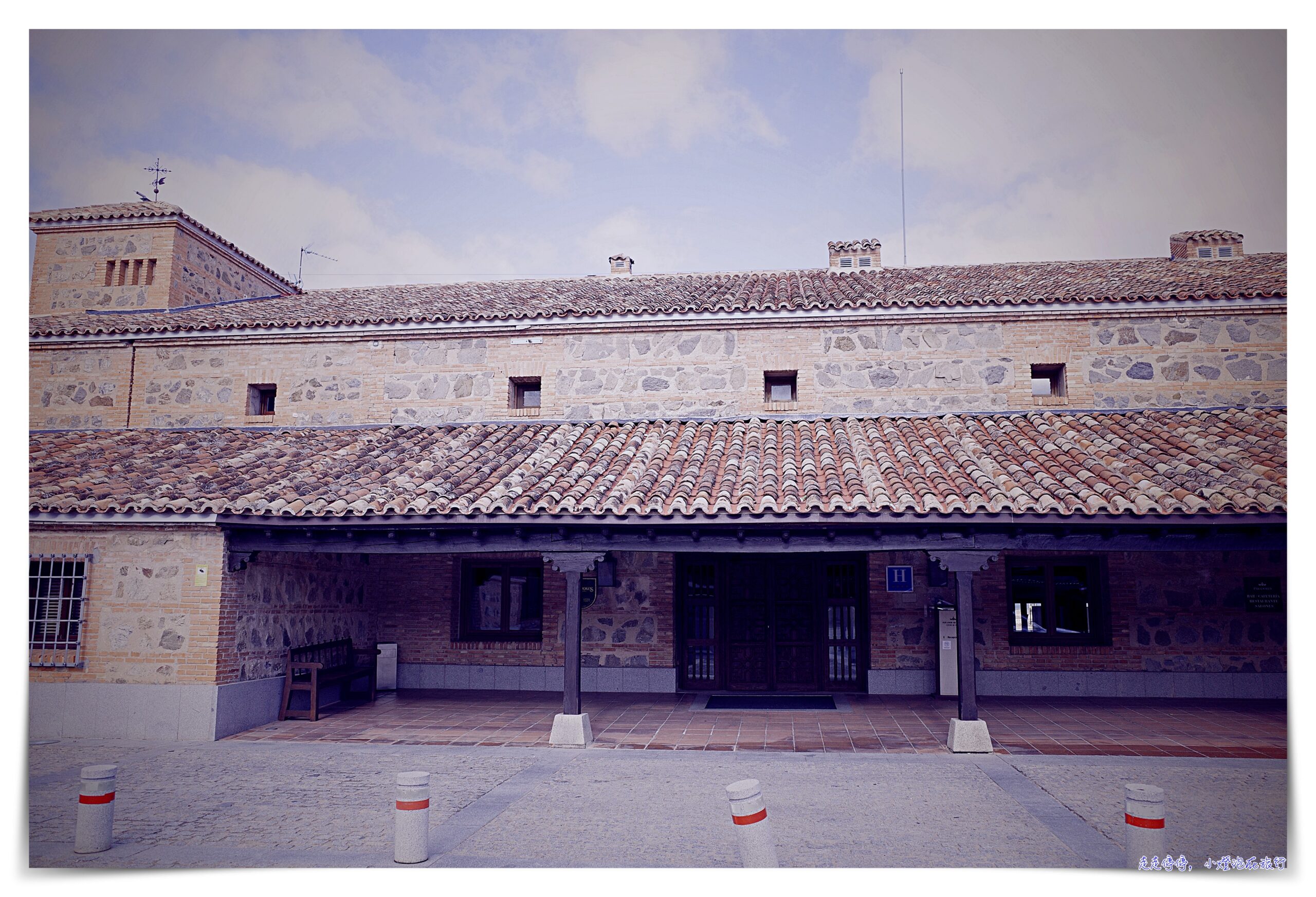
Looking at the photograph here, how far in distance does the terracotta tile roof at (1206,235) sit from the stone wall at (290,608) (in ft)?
50.5

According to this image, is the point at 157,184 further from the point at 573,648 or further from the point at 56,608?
the point at 573,648

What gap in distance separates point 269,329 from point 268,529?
4767 millimetres

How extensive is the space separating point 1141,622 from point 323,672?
36.3ft

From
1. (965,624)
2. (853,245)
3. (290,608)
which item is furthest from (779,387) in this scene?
(290,608)

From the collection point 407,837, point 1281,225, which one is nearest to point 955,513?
point 1281,225

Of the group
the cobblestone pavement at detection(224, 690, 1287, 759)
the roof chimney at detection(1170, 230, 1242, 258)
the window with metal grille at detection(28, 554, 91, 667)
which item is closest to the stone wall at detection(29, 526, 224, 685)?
the window with metal grille at detection(28, 554, 91, 667)

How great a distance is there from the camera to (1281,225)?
7.08 meters

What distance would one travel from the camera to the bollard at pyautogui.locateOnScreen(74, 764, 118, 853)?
17.8ft

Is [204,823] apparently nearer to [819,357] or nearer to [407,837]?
[407,837]

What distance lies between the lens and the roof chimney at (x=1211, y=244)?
14938mm

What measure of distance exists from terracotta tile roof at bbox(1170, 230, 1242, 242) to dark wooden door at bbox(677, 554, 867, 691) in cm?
935

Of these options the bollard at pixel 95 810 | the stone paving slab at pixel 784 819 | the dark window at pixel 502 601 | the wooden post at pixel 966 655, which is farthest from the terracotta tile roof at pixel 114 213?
the wooden post at pixel 966 655

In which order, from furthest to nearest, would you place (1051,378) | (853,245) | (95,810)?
(853,245)
(1051,378)
(95,810)

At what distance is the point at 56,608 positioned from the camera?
9578 mm
